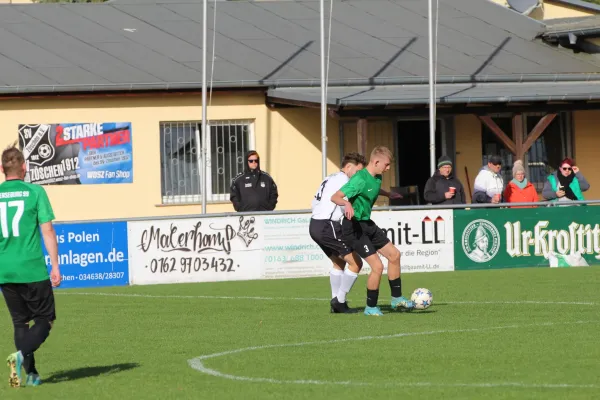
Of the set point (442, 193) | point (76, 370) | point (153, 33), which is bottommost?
point (76, 370)

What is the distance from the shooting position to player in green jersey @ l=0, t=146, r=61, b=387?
9.52m

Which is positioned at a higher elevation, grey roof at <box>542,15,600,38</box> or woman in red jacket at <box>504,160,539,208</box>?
grey roof at <box>542,15,600,38</box>

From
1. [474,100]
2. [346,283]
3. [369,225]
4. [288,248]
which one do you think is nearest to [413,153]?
[474,100]

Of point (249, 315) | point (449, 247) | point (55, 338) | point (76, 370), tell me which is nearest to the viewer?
point (76, 370)

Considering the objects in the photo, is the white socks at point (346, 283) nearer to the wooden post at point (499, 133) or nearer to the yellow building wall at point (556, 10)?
the wooden post at point (499, 133)

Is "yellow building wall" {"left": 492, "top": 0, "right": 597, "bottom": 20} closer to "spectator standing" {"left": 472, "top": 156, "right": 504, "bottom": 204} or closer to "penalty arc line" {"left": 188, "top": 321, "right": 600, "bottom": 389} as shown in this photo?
"spectator standing" {"left": 472, "top": 156, "right": 504, "bottom": 204}

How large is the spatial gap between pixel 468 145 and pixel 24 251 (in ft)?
68.5

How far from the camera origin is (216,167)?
91.9 feet

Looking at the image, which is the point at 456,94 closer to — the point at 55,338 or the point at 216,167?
the point at 216,167

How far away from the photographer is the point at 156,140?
27469 millimetres

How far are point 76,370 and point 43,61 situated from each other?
17644 mm

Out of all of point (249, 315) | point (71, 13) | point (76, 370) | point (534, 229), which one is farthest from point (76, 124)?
point (76, 370)

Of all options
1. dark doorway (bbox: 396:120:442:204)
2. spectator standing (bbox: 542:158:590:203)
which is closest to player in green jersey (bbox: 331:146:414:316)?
spectator standing (bbox: 542:158:590:203)

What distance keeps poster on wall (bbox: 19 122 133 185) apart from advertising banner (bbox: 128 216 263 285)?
20.9 ft
